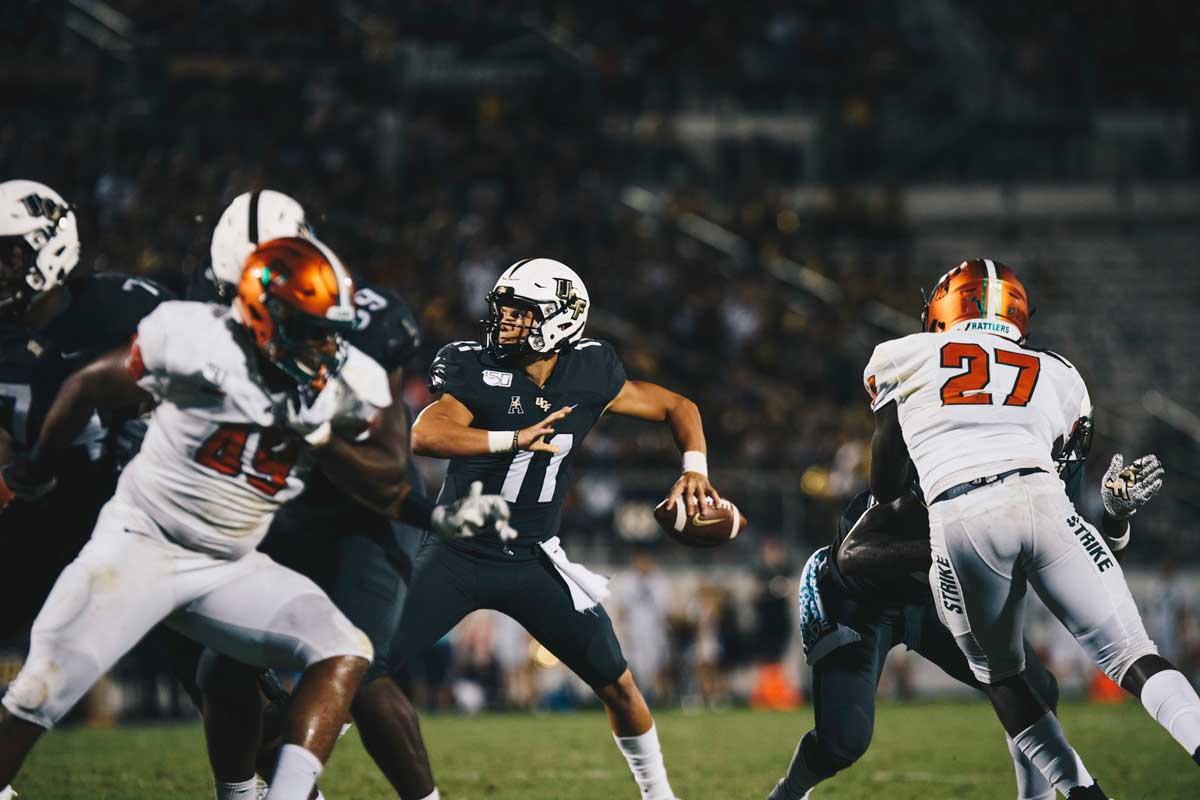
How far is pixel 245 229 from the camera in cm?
488

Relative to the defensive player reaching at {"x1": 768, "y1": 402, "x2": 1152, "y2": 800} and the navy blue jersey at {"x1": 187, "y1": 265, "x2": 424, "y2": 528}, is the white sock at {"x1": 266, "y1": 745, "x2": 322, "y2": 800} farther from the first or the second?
the defensive player reaching at {"x1": 768, "y1": 402, "x2": 1152, "y2": 800}

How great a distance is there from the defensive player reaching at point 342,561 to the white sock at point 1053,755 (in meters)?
2.03

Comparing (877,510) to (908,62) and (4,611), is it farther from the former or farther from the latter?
(908,62)

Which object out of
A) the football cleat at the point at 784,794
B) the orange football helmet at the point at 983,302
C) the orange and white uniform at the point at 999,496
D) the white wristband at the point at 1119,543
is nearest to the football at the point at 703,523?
the orange and white uniform at the point at 999,496

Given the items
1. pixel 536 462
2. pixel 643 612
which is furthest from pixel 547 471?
pixel 643 612

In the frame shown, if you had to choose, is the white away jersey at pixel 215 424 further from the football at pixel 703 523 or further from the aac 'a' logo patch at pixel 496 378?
the football at pixel 703 523

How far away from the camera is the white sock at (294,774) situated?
404 cm

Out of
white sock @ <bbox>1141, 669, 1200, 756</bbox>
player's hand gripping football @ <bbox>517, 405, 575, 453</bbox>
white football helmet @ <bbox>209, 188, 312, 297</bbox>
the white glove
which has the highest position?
white football helmet @ <bbox>209, 188, 312, 297</bbox>

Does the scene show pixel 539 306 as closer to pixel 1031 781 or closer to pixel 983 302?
pixel 983 302

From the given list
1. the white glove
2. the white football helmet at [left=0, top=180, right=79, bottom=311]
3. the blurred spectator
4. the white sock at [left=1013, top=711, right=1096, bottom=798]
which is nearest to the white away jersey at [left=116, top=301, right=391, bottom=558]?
the white glove

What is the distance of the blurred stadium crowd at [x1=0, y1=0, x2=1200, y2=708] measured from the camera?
15.4m

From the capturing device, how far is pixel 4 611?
18.0 feet

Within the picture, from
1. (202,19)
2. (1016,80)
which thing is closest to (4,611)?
(202,19)

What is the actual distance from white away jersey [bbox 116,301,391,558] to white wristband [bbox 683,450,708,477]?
1.58 meters
